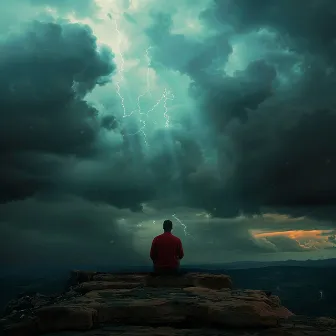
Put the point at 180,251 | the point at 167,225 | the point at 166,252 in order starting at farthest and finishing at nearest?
the point at 167,225 → the point at 180,251 → the point at 166,252

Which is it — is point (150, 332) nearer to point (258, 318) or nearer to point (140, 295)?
point (258, 318)

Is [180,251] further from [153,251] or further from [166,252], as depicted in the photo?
[153,251]

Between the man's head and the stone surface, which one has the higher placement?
the man's head

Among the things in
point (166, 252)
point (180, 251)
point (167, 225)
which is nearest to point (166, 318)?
point (166, 252)

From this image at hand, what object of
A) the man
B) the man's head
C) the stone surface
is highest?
the man's head

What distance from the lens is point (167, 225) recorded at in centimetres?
1855

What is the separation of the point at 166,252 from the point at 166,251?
0.04 m

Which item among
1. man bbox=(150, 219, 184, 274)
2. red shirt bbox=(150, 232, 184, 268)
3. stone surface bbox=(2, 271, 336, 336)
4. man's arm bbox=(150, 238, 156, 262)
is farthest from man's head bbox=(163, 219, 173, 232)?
stone surface bbox=(2, 271, 336, 336)

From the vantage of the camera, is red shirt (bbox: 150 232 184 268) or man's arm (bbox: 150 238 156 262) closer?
red shirt (bbox: 150 232 184 268)

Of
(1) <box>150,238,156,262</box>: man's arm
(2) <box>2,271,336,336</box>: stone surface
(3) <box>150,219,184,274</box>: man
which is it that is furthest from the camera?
(1) <box>150,238,156,262</box>: man's arm

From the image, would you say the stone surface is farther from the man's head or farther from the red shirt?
the man's head

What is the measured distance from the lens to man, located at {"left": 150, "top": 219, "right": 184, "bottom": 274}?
18125mm

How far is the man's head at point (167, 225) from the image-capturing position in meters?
18.4

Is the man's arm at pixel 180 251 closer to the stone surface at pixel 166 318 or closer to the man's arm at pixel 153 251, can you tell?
the man's arm at pixel 153 251
